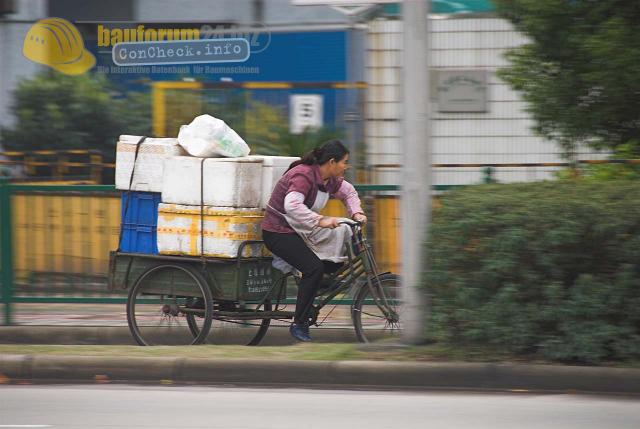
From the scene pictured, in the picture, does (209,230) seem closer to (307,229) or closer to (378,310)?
(307,229)

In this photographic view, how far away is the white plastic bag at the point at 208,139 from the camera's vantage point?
8961 mm

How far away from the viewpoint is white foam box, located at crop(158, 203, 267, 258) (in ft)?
29.4

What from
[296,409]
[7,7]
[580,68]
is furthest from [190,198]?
[7,7]

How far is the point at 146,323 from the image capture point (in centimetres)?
961

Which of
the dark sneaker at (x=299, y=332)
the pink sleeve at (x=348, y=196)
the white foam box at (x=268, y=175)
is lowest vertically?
the dark sneaker at (x=299, y=332)

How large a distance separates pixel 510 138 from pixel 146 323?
17.2 feet

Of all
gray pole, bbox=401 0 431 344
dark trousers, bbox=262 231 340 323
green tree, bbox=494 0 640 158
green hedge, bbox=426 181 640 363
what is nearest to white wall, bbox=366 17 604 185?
green tree, bbox=494 0 640 158

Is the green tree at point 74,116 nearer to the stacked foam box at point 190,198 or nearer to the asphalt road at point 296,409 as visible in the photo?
the stacked foam box at point 190,198

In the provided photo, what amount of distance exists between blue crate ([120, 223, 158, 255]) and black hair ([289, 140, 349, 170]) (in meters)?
1.36

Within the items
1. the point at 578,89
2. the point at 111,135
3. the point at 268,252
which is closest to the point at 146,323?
the point at 268,252

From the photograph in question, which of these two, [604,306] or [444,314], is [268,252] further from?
[604,306]

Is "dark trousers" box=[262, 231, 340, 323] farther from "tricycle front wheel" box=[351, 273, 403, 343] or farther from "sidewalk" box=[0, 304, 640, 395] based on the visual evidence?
"sidewalk" box=[0, 304, 640, 395]

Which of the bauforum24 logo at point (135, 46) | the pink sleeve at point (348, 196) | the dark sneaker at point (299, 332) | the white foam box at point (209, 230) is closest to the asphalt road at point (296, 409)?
the dark sneaker at point (299, 332)

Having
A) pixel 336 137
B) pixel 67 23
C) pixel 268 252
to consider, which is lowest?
pixel 268 252
